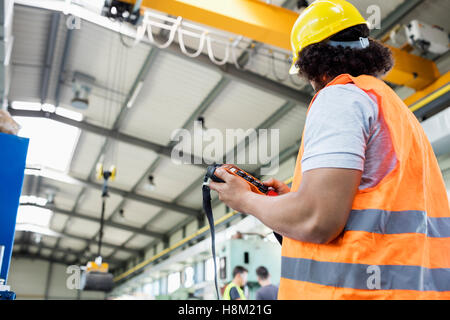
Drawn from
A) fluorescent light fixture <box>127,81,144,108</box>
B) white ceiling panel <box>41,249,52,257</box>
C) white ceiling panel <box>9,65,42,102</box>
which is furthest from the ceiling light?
white ceiling panel <box>41,249,52,257</box>

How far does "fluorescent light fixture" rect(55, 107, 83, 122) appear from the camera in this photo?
35.8ft

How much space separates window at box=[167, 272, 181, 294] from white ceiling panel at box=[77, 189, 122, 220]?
3605 mm

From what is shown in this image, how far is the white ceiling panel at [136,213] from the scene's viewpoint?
48.2ft

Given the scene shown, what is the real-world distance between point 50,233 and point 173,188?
922cm

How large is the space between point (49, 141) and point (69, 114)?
157 centimetres

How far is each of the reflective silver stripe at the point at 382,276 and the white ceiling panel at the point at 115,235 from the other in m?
17.4

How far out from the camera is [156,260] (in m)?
16.3

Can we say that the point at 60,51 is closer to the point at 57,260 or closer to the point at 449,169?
the point at 449,169

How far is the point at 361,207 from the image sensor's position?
0.86 m

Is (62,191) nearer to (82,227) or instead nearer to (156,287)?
(82,227)

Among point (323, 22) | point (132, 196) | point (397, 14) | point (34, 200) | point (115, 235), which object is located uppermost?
point (397, 14)

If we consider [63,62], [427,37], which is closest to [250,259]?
[427,37]

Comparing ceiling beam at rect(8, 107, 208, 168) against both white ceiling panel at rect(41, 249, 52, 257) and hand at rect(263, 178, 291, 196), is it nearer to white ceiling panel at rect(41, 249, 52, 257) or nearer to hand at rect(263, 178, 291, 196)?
hand at rect(263, 178, 291, 196)

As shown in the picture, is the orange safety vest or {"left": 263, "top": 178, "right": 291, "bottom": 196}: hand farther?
{"left": 263, "top": 178, "right": 291, "bottom": 196}: hand
